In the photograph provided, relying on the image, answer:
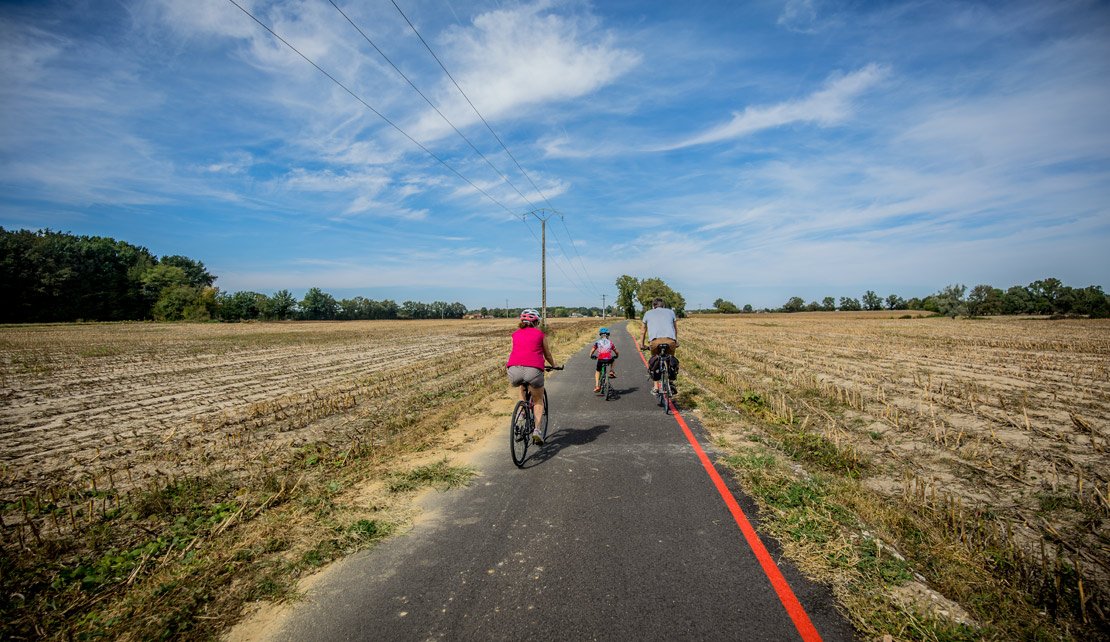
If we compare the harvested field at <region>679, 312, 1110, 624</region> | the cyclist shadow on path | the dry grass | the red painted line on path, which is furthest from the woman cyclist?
the harvested field at <region>679, 312, 1110, 624</region>

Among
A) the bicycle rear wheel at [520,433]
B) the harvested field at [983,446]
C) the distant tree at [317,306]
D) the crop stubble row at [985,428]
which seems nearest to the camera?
the harvested field at [983,446]

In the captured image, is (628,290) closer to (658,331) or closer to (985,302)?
(985,302)

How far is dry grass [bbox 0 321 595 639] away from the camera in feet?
11.3

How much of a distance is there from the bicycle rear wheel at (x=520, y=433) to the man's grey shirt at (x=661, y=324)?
4.29 m

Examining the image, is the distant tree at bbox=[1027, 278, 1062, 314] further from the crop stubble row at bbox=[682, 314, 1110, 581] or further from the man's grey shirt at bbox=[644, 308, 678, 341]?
the man's grey shirt at bbox=[644, 308, 678, 341]

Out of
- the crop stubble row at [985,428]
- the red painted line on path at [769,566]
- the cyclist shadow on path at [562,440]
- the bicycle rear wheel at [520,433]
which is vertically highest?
the bicycle rear wheel at [520,433]

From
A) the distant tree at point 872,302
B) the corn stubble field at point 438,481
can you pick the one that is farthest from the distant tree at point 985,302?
the corn stubble field at point 438,481

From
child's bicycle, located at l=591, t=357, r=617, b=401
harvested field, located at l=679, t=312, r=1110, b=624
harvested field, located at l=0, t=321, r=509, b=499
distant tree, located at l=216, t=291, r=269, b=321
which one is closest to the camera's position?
harvested field, located at l=679, t=312, r=1110, b=624

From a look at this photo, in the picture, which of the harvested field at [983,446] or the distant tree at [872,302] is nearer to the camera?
the harvested field at [983,446]

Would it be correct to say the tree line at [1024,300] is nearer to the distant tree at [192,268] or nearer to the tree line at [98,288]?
the tree line at [98,288]

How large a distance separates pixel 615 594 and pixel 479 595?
1.10 metres

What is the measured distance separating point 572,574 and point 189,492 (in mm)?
5347

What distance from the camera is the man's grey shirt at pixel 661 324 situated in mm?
9812

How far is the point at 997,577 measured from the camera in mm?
3539
